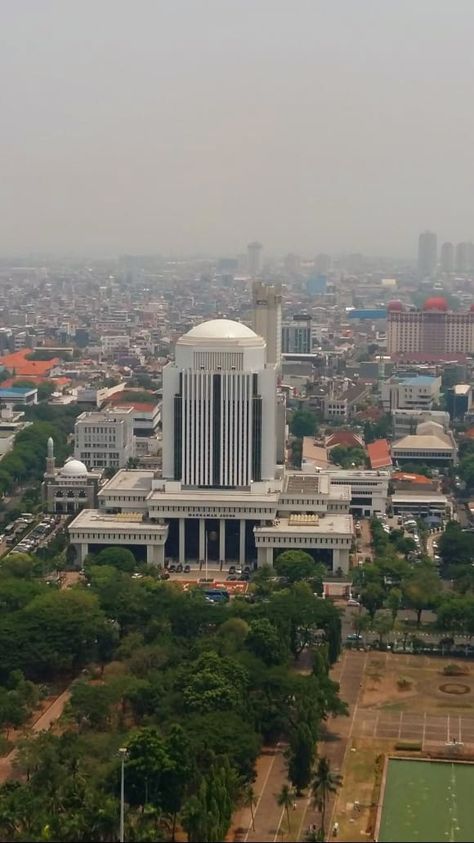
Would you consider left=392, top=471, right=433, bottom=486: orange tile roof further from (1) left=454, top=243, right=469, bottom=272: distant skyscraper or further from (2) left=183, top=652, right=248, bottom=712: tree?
(1) left=454, top=243, right=469, bottom=272: distant skyscraper

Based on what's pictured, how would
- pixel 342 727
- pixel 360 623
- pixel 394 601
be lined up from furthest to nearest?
pixel 394 601
pixel 360 623
pixel 342 727

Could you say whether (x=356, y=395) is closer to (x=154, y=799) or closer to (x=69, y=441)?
(x=69, y=441)

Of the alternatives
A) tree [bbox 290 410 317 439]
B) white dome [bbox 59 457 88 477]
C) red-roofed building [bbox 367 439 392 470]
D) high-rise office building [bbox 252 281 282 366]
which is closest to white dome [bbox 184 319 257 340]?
white dome [bbox 59 457 88 477]

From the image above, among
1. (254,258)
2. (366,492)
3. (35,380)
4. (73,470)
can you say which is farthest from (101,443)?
(254,258)

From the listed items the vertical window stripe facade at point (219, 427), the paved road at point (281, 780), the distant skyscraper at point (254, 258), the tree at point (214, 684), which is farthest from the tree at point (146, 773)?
the distant skyscraper at point (254, 258)

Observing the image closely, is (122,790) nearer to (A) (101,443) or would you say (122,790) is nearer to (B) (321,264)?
(A) (101,443)

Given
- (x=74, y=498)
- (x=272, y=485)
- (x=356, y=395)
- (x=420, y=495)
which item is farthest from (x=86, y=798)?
(x=356, y=395)
